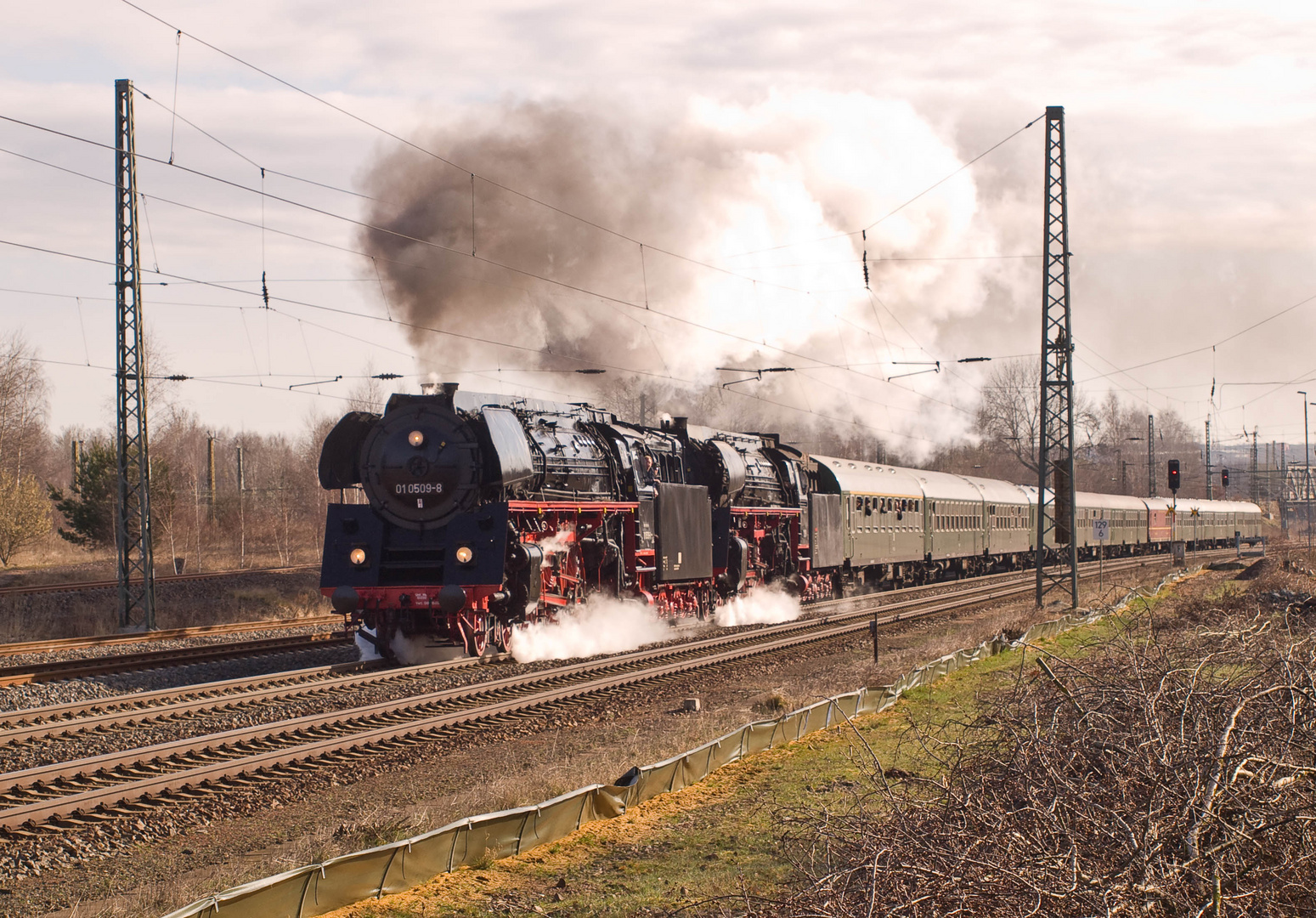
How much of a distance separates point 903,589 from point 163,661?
70.3ft

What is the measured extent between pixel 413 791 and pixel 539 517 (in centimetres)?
759

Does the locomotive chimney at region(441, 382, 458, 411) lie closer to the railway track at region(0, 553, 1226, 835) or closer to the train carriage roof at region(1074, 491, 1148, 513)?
the railway track at region(0, 553, 1226, 835)

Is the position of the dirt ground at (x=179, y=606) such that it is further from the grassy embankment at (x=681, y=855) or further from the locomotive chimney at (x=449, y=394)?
the grassy embankment at (x=681, y=855)

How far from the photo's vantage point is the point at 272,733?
1055 centimetres

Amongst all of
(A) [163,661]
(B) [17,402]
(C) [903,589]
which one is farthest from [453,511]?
(B) [17,402]

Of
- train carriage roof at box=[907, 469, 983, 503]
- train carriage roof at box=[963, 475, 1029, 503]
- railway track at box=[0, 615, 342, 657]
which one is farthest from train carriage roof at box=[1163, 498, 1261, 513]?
railway track at box=[0, 615, 342, 657]

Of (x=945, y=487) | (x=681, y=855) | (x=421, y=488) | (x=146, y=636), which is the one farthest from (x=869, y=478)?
(x=681, y=855)

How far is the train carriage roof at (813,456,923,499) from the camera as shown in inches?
1097

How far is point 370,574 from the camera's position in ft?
50.6

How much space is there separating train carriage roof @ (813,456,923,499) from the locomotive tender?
0.84 meters

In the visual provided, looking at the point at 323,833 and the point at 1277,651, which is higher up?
the point at 1277,651

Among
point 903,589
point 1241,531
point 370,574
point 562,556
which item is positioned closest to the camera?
point 370,574

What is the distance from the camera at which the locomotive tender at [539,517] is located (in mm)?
15344

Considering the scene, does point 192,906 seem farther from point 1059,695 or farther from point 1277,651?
point 1277,651
